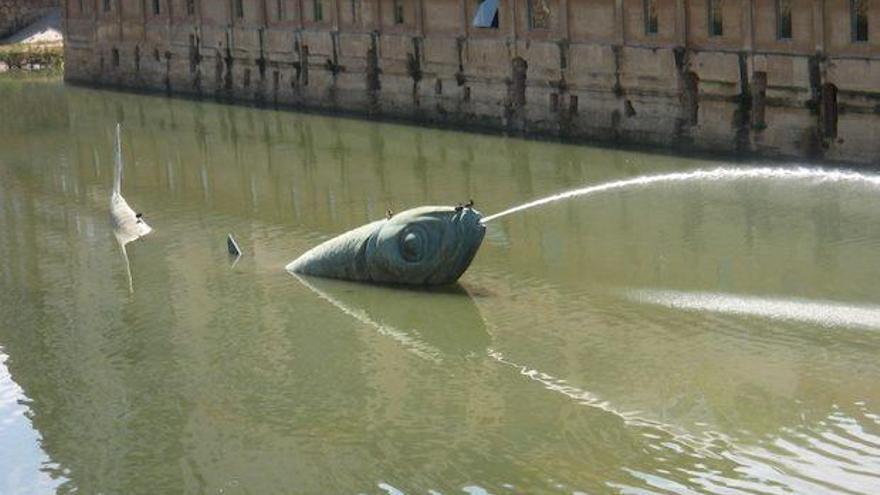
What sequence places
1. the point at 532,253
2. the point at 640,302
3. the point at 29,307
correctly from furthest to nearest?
the point at 532,253 < the point at 29,307 < the point at 640,302

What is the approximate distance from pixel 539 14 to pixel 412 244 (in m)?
20.7

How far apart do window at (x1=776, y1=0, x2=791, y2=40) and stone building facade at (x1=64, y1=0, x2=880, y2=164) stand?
39mm

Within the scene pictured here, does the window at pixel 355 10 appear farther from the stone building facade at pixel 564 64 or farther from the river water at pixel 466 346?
the river water at pixel 466 346

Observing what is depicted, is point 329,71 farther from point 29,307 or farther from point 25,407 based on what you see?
point 25,407

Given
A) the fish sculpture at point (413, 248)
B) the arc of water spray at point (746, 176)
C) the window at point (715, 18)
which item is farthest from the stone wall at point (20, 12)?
the fish sculpture at point (413, 248)

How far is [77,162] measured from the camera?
1748 inches

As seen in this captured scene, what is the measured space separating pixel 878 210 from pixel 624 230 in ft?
14.8

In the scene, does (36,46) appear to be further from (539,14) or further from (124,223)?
(124,223)

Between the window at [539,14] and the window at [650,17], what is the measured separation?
3.92 meters

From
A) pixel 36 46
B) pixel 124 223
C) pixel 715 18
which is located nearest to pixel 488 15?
pixel 715 18

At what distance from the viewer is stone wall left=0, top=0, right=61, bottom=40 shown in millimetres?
74938

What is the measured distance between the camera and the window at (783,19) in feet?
125

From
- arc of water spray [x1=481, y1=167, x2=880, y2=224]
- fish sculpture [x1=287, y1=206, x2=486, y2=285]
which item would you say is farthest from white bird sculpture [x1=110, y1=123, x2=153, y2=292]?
arc of water spray [x1=481, y1=167, x2=880, y2=224]

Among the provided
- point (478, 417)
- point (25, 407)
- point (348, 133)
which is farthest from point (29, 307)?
point (348, 133)
